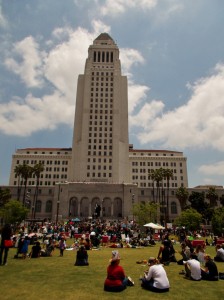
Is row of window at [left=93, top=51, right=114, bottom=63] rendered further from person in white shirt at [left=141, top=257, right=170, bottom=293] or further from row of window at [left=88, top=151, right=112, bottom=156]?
person in white shirt at [left=141, top=257, right=170, bottom=293]

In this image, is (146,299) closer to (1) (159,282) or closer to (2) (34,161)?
(1) (159,282)

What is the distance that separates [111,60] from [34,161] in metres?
56.4

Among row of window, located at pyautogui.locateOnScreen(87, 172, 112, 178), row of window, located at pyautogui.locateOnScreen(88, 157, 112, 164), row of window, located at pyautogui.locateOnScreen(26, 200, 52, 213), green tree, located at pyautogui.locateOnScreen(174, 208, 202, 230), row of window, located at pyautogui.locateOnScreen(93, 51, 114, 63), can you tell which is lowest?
green tree, located at pyautogui.locateOnScreen(174, 208, 202, 230)

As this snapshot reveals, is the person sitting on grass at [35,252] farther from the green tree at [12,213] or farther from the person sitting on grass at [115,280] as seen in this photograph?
the green tree at [12,213]

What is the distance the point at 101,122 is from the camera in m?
98.6

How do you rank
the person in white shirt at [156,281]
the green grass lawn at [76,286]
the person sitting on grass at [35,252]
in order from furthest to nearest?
the person sitting on grass at [35,252] < the person in white shirt at [156,281] < the green grass lawn at [76,286]

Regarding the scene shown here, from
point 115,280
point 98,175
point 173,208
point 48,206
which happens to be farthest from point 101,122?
point 115,280

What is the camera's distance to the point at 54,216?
253ft

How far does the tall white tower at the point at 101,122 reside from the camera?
306 feet

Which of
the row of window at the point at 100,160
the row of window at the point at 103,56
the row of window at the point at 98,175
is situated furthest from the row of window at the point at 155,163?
the row of window at the point at 103,56

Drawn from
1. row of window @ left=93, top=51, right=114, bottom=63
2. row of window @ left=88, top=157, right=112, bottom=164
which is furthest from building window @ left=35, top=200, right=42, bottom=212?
row of window @ left=93, top=51, right=114, bottom=63

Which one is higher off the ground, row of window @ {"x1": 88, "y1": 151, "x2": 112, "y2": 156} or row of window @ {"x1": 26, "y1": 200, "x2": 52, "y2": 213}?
row of window @ {"x1": 88, "y1": 151, "x2": 112, "y2": 156}

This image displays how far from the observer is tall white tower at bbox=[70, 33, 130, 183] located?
93.2 m

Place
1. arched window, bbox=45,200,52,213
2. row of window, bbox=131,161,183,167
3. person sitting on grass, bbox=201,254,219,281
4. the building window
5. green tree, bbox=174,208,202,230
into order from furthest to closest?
row of window, bbox=131,161,183,167, arched window, bbox=45,200,52,213, the building window, green tree, bbox=174,208,202,230, person sitting on grass, bbox=201,254,219,281
